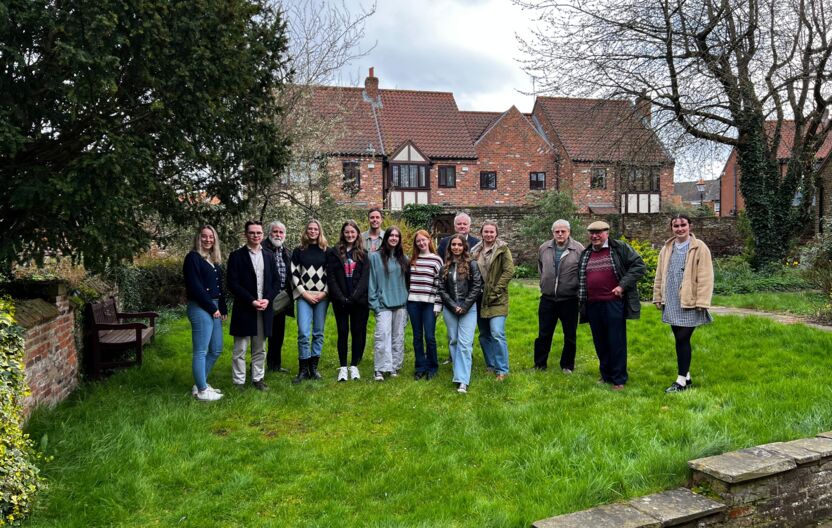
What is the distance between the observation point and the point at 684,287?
19.4 ft

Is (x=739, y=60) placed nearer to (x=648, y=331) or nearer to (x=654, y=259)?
(x=654, y=259)

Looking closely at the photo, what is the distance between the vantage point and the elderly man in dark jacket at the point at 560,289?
6727 millimetres

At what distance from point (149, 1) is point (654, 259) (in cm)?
1156

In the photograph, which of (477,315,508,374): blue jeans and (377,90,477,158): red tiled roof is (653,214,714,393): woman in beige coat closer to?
(477,315,508,374): blue jeans

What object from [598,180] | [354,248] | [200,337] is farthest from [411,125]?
[200,337]

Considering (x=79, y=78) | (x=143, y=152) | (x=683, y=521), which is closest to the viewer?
(x=683, y=521)

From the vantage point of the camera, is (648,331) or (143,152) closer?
(143,152)

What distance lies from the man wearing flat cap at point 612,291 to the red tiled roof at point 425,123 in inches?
937

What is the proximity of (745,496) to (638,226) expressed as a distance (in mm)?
22473

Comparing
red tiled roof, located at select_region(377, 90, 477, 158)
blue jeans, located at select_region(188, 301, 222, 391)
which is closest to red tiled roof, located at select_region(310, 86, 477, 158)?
red tiled roof, located at select_region(377, 90, 477, 158)

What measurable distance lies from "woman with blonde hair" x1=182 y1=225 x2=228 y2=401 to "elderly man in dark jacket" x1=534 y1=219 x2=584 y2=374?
12.3ft

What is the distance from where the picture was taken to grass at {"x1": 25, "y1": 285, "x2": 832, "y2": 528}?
371 cm

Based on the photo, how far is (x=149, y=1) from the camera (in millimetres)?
4422

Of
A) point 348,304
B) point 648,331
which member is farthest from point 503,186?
point 348,304
